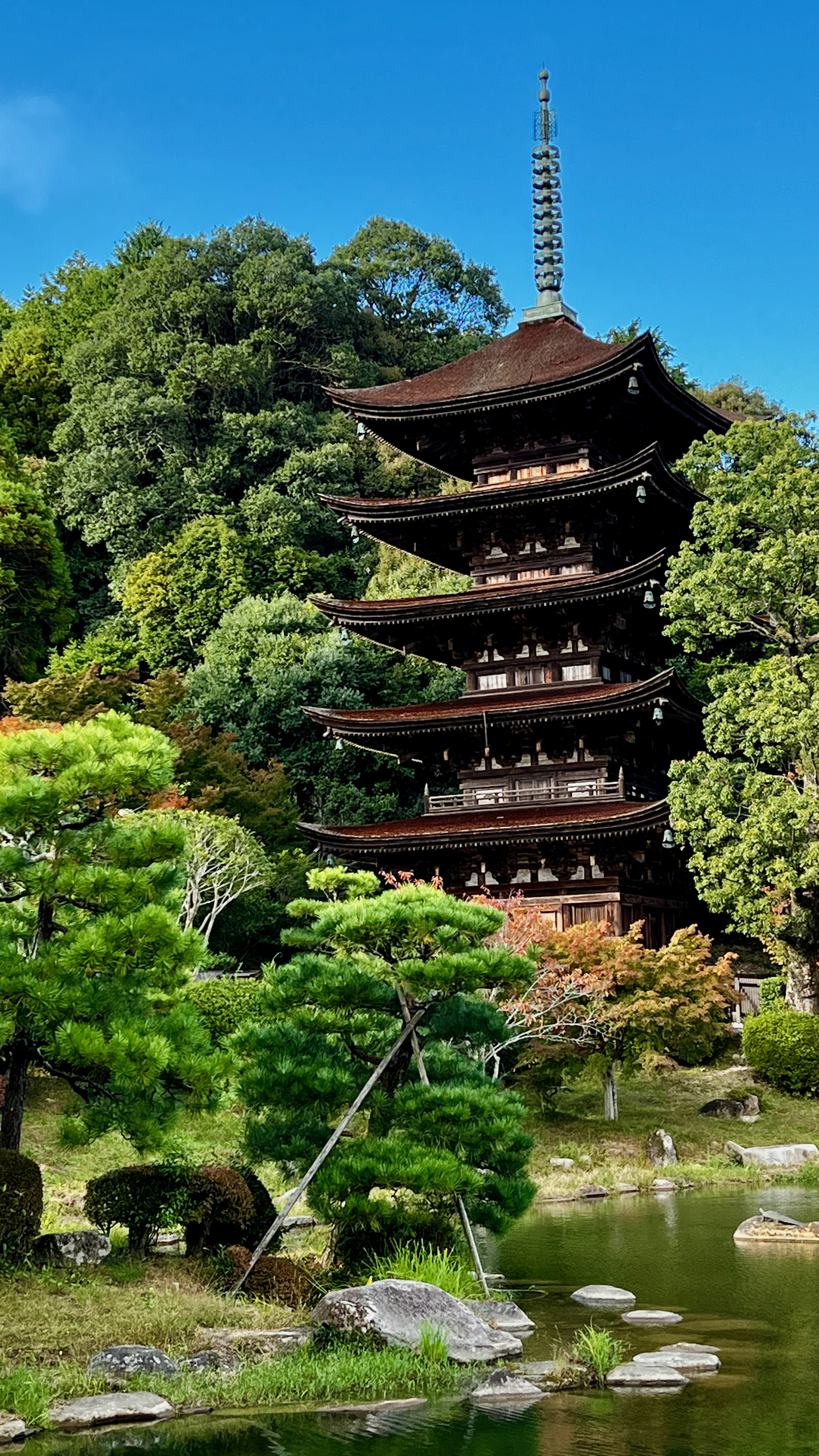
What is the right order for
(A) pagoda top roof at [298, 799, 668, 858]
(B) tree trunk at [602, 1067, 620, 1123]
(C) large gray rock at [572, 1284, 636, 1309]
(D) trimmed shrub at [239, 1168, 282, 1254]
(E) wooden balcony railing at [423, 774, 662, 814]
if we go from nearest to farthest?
(C) large gray rock at [572, 1284, 636, 1309] → (D) trimmed shrub at [239, 1168, 282, 1254] → (B) tree trunk at [602, 1067, 620, 1123] → (A) pagoda top roof at [298, 799, 668, 858] → (E) wooden balcony railing at [423, 774, 662, 814]

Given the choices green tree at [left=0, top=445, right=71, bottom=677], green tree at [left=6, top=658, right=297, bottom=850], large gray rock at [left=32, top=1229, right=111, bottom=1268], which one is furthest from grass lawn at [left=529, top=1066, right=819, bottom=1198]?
green tree at [left=0, top=445, right=71, bottom=677]

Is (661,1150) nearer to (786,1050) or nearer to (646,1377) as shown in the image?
(786,1050)

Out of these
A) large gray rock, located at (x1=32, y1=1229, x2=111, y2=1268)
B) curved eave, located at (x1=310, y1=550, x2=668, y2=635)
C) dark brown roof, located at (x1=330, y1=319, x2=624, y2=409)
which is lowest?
large gray rock, located at (x1=32, y1=1229, x2=111, y2=1268)

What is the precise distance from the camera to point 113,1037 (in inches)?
492

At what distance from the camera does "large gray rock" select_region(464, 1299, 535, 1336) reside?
12.8 meters

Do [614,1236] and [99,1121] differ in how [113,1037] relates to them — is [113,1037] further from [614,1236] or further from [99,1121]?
[614,1236]

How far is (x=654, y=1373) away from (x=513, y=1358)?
139 centimetres

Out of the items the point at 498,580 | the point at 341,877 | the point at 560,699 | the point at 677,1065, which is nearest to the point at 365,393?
the point at 498,580

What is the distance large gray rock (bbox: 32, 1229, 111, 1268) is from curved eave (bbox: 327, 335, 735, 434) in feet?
78.7

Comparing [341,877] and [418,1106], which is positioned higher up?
[341,877]

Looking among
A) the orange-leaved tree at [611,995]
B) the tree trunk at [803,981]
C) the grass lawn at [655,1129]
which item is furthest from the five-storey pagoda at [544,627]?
the orange-leaved tree at [611,995]

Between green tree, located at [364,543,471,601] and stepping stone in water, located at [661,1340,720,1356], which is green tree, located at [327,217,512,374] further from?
stepping stone in water, located at [661,1340,720,1356]

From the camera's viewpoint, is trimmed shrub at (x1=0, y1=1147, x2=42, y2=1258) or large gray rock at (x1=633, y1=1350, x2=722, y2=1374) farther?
trimmed shrub at (x1=0, y1=1147, x2=42, y2=1258)

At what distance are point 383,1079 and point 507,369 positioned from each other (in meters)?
26.8
